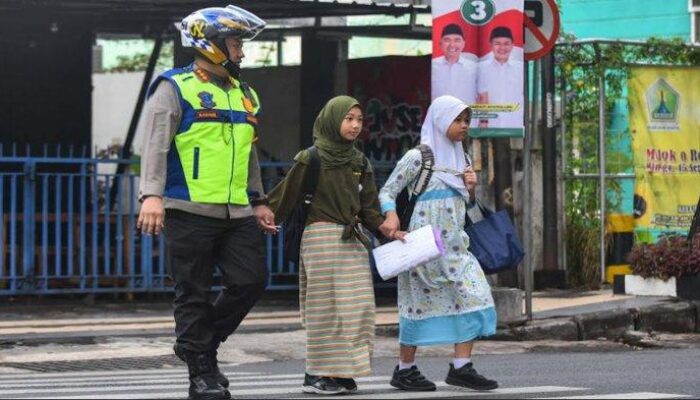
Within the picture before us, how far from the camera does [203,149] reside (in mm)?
8047

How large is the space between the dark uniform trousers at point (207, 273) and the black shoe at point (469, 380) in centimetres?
134

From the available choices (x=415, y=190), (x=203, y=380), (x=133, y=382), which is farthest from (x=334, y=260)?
(x=133, y=382)

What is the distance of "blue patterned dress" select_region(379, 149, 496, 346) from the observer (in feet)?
29.7

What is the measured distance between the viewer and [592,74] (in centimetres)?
1812

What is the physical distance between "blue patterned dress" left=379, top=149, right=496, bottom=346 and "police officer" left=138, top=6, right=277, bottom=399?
1.20 m

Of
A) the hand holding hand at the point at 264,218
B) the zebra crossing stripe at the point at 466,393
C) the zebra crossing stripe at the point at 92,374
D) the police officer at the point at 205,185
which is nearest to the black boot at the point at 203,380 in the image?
the police officer at the point at 205,185

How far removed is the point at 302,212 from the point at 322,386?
0.92 meters

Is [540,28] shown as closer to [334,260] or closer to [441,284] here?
[441,284]

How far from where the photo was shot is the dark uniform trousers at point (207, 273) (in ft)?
26.2

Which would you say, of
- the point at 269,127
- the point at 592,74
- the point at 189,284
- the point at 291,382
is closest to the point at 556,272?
the point at 592,74

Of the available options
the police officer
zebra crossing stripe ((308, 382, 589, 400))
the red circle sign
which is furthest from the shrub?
the police officer

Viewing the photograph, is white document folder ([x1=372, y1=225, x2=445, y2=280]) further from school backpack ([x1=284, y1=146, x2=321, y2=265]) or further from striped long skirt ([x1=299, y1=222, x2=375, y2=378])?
school backpack ([x1=284, y1=146, x2=321, y2=265])

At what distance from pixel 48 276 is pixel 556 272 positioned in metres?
5.38

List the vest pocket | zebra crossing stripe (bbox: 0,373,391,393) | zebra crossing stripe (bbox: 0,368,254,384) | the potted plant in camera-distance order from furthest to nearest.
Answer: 1. the potted plant
2. zebra crossing stripe (bbox: 0,368,254,384)
3. zebra crossing stripe (bbox: 0,373,391,393)
4. the vest pocket
